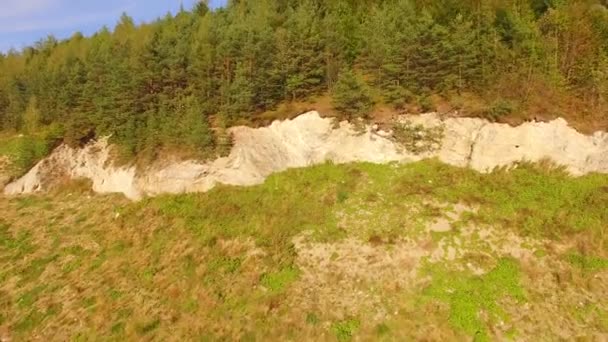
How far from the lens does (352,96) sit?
20359 millimetres

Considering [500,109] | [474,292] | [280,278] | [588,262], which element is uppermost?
[500,109]

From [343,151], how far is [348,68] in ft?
16.8

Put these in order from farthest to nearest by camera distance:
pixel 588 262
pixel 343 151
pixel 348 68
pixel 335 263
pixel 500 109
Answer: pixel 348 68 → pixel 343 151 → pixel 500 109 → pixel 335 263 → pixel 588 262

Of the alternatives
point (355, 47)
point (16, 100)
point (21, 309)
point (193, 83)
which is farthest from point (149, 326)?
point (16, 100)

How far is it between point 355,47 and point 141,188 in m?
15.0

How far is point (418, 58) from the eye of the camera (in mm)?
20453

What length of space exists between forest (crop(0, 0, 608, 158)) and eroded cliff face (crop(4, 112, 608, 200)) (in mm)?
842

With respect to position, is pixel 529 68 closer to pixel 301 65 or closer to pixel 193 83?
pixel 301 65

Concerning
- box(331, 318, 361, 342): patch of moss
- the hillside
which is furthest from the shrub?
box(331, 318, 361, 342): patch of moss

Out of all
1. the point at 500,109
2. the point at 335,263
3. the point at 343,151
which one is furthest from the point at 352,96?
the point at 335,263

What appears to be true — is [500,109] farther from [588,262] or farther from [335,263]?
[335,263]

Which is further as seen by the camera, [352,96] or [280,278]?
[352,96]

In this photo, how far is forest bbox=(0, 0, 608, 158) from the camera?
20.2m

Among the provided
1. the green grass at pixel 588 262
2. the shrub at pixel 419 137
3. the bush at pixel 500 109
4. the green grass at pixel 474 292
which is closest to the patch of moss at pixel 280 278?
the green grass at pixel 474 292
